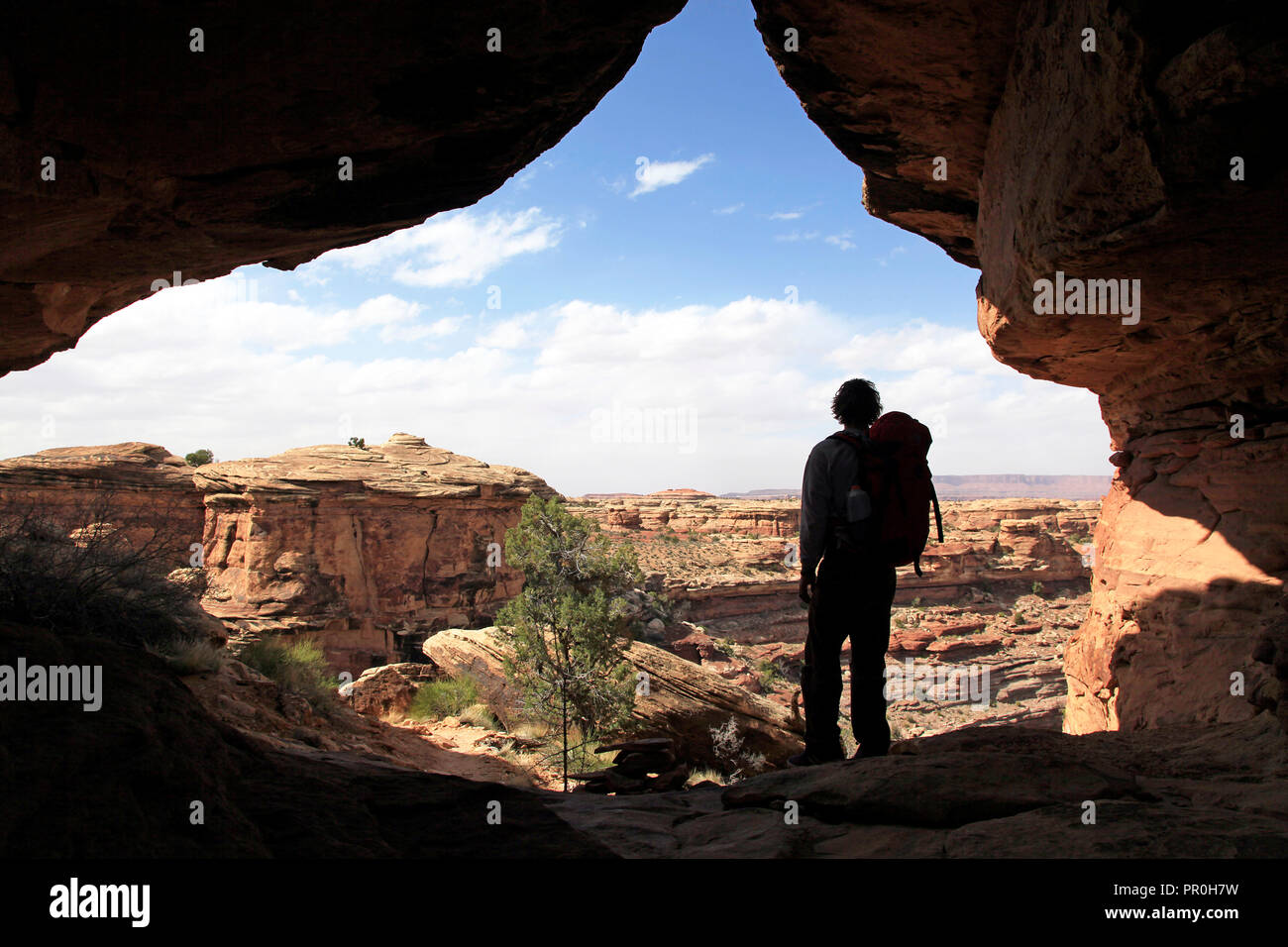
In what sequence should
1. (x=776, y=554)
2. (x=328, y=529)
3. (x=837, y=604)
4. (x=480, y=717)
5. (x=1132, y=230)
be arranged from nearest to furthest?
(x=1132, y=230)
(x=837, y=604)
(x=480, y=717)
(x=328, y=529)
(x=776, y=554)

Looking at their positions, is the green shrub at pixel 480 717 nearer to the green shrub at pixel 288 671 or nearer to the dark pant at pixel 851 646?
the green shrub at pixel 288 671

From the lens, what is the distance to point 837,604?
454 centimetres

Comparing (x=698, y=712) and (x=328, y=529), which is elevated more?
(x=328, y=529)

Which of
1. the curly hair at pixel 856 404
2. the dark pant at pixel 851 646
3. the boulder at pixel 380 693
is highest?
the curly hair at pixel 856 404

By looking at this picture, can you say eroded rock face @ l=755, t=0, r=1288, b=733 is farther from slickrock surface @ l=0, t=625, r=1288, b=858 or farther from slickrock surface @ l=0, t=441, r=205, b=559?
slickrock surface @ l=0, t=441, r=205, b=559

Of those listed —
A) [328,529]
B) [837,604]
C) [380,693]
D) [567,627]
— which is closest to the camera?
[837,604]

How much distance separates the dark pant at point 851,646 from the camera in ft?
14.8

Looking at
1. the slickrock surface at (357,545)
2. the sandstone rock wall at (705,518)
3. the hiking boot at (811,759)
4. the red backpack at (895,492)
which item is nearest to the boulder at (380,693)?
the slickrock surface at (357,545)

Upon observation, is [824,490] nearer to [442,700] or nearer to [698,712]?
[698,712]

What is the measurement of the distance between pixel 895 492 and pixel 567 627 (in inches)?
427

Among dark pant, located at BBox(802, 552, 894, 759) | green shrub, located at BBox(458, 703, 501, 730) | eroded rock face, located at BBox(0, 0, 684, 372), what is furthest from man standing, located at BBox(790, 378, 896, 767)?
→ green shrub, located at BBox(458, 703, 501, 730)

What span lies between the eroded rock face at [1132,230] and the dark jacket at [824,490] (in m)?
1.62

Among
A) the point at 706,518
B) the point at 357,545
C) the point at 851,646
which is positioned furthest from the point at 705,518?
the point at 851,646

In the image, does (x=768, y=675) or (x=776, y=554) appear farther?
(x=776, y=554)
